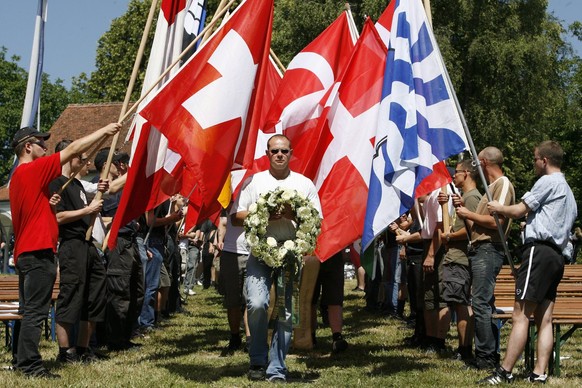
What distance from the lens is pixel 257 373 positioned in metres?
8.66

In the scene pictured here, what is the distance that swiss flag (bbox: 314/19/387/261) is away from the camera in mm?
9852

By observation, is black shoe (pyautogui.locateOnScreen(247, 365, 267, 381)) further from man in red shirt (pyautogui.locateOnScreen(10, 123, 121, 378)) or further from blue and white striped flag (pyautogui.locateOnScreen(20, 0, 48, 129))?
blue and white striped flag (pyautogui.locateOnScreen(20, 0, 48, 129))

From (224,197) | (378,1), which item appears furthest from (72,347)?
(378,1)

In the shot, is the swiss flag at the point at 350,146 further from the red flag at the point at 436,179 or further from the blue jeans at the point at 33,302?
the blue jeans at the point at 33,302

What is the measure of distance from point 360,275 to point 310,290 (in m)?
10.9

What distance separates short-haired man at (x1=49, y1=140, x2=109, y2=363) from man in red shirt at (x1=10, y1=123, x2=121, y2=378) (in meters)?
0.48

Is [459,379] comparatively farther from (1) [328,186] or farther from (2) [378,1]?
(2) [378,1]

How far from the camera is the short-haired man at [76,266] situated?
30.6ft

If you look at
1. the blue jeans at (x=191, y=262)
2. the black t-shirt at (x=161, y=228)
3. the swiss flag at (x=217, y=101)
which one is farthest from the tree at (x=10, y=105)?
the swiss flag at (x=217, y=101)

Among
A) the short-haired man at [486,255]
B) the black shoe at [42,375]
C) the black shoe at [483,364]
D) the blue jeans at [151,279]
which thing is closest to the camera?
the black shoe at [42,375]

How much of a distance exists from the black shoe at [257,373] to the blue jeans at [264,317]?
0.12m

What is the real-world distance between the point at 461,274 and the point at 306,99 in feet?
9.11

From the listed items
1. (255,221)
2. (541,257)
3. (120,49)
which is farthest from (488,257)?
(120,49)

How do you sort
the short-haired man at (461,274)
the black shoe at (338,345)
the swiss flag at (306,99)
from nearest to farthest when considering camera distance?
the short-haired man at (461,274) < the black shoe at (338,345) < the swiss flag at (306,99)
